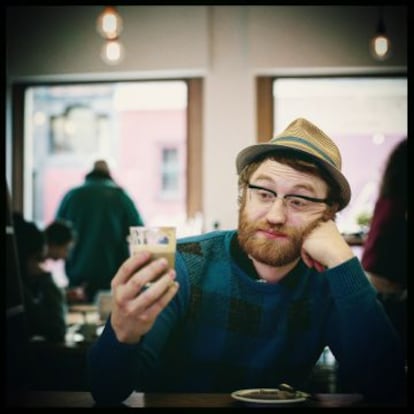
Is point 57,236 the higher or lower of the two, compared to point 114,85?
lower

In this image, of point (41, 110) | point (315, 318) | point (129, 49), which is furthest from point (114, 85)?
point (315, 318)

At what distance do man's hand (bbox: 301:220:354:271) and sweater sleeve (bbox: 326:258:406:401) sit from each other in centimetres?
3

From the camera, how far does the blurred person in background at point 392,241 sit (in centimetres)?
361

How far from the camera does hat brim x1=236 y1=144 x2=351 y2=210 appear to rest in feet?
6.52

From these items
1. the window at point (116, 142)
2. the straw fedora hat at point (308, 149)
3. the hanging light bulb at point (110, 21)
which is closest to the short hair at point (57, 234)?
the window at point (116, 142)

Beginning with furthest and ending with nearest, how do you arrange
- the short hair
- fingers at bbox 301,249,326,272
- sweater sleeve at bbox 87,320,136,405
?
1. the short hair
2. fingers at bbox 301,249,326,272
3. sweater sleeve at bbox 87,320,136,405

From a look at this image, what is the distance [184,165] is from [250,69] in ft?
2.78

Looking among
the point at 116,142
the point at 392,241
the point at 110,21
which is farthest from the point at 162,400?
the point at 116,142

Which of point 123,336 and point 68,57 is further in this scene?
point 68,57

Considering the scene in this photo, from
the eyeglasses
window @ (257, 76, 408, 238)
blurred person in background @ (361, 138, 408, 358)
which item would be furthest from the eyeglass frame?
window @ (257, 76, 408, 238)

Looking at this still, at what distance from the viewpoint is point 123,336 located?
5.41 feet

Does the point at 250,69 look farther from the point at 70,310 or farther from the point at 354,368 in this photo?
the point at 354,368

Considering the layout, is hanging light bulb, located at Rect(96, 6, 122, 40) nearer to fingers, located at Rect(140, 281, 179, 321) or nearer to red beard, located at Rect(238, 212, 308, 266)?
red beard, located at Rect(238, 212, 308, 266)

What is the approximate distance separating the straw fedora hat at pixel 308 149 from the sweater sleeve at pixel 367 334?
27 cm
